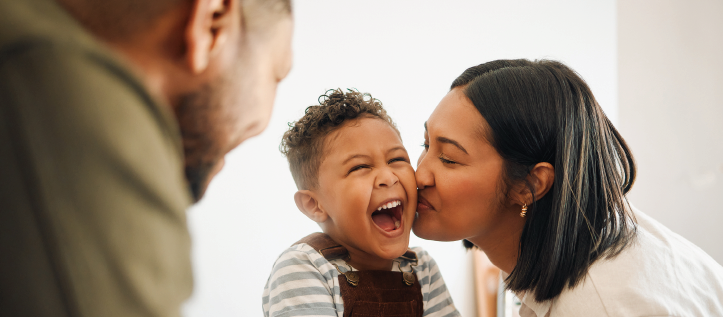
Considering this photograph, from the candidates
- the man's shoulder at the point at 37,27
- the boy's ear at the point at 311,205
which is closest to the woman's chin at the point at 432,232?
the boy's ear at the point at 311,205

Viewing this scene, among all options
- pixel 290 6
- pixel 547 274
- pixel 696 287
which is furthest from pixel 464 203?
pixel 290 6

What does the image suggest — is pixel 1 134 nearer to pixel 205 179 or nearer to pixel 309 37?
pixel 205 179

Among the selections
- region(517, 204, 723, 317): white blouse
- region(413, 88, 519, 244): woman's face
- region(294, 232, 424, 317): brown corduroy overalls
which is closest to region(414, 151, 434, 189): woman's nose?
region(413, 88, 519, 244): woman's face

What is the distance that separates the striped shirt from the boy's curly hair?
202 millimetres

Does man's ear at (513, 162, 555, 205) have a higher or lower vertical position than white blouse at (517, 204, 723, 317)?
higher

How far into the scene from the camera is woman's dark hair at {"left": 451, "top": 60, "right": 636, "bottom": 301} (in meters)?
1.03

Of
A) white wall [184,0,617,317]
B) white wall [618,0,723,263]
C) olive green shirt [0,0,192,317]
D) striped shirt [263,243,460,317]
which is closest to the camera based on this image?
olive green shirt [0,0,192,317]

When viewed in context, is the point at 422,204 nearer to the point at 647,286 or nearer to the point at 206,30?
the point at 647,286

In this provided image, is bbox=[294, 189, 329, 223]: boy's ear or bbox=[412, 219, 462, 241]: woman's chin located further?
bbox=[294, 189, 329, 223]: boy's ear

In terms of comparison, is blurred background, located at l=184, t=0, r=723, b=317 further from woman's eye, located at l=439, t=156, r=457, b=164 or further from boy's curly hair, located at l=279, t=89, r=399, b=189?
woman's eye, located at l=439, t=156, r=457, b=164

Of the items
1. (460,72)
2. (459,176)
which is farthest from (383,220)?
(460,72)

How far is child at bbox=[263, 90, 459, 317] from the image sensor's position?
3.57 ft

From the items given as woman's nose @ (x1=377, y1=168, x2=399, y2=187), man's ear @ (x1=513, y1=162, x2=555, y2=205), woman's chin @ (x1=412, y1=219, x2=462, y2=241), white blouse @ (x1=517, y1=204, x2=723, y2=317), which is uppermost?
woman's nose @ (x1=377, y1=168, x2=399, y2=187)

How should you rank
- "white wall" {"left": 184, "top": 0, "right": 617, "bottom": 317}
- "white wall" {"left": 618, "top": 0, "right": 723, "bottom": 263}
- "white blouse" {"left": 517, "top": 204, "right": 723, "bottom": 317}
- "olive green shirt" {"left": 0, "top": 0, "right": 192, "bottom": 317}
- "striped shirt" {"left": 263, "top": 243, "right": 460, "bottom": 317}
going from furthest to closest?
"white wall" {"left": 618, "top": 0, "right": 723, "bottom": 263} < "white wall" {"left": 184, "top": 0, "right": 617, "bottom": 317} < "striped shirt" {"left": 263, "top": 243, "right": 460, "bottom": 317} < "white blouse" {"left": 517, "top": 204, "right": 723, "bottom": 317} < "olive green shirt" {"left": 0, "top": 0, "right": 192, "bottom": 317}
